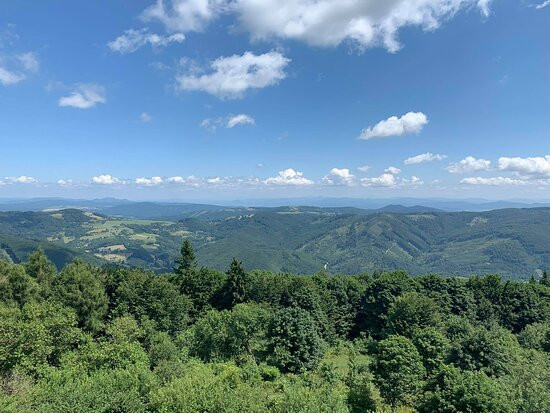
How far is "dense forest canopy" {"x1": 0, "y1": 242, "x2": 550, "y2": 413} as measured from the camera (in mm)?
→ 21922

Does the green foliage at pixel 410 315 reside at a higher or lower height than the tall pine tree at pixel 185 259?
lower

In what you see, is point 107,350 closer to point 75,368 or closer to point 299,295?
point 75,368

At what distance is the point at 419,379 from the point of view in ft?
96.0

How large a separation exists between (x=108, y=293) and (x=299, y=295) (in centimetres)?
2796

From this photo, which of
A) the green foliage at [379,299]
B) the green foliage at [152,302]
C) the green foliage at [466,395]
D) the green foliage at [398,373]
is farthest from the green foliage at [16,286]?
the green foliage at [379,299]


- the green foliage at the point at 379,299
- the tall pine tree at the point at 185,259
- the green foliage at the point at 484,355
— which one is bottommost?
the green foliage at the point at 379,299

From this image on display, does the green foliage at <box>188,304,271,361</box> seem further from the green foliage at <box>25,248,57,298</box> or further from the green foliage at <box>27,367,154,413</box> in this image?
the green foliage at <box>25,248,57,298</box>

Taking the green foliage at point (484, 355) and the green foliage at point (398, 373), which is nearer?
the green foliage at point (398, 373)

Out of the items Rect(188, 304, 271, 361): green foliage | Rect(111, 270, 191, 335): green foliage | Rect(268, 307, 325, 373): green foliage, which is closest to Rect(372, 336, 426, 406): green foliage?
Rect(268, 307, 325, 373): green foliage

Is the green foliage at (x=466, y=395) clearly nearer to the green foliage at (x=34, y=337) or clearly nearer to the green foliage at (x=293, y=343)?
the green foliage at (x=293, y=343)

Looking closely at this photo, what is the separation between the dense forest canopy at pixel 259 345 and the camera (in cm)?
2192

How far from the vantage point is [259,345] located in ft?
139

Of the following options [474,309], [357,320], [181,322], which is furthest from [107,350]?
[474,309]

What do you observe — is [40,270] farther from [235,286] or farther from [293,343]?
[293,343]
